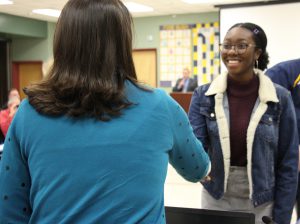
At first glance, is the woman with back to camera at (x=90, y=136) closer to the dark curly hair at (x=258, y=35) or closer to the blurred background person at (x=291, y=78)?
the dark curly hair at (x=258, y=35)

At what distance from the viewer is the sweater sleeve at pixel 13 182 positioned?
0.88 meters

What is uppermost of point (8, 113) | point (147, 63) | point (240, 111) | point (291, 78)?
point (147, 63)

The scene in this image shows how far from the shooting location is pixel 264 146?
148 centimetres

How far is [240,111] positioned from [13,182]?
92cm

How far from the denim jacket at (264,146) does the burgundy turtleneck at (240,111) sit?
2cm

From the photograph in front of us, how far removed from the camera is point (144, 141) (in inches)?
33.8

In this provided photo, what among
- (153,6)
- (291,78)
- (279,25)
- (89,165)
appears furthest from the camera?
(153,6)

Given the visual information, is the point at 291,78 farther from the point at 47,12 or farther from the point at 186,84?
the point at 47,12

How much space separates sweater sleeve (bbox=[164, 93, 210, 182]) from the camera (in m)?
0.91

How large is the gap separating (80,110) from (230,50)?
88 centimetres

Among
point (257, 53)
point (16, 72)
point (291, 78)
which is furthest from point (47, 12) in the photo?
point (257, 53)

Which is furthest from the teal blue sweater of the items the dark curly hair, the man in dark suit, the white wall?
the man in dark suit

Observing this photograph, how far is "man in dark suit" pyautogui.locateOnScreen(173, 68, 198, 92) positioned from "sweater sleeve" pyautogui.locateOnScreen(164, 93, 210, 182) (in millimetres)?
8364

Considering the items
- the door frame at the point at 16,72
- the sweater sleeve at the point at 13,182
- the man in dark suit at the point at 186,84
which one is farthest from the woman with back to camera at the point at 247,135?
the door frame at the point at 16,72
